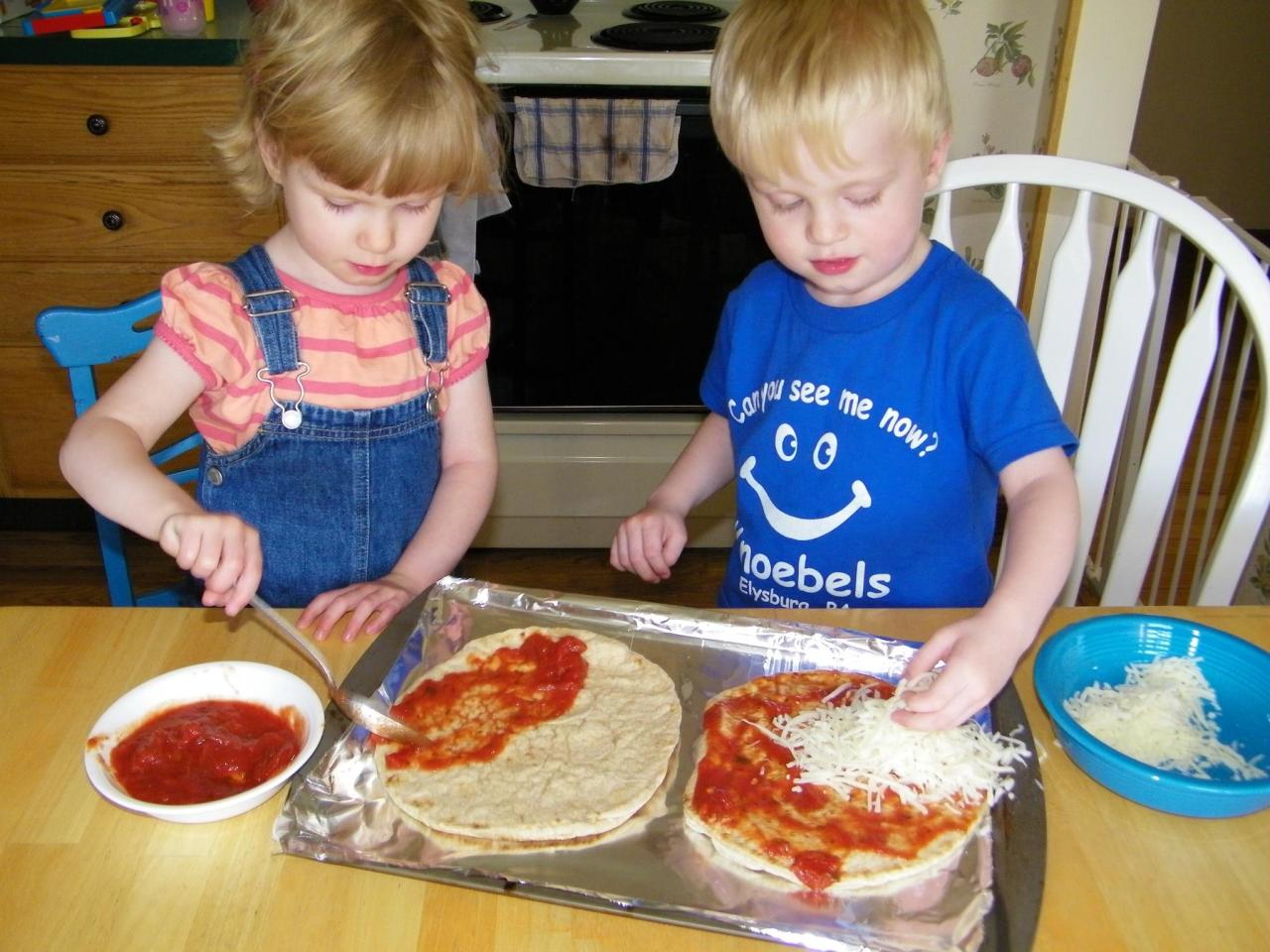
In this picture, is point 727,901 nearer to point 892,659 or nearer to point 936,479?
point 892,659

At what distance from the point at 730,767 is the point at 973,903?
22 centimetres

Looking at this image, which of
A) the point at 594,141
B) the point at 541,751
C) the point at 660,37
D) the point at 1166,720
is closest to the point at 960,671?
the point at 1166,720

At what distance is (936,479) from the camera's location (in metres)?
1.31

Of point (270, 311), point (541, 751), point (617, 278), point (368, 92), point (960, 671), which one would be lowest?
point (617, 278)

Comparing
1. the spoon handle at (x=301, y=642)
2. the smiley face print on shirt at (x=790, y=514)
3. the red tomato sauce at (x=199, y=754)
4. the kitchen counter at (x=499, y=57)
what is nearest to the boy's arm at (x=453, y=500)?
the spoon handle at (x=301, y=642)

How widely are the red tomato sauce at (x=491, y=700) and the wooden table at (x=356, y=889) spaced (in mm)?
145

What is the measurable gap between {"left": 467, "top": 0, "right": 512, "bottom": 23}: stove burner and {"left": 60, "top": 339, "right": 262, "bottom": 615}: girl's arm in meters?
1.57

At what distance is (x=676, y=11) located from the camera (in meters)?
2.64

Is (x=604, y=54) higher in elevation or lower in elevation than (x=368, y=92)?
lower

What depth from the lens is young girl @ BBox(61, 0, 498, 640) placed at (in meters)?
1.10

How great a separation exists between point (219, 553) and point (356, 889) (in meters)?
0.31

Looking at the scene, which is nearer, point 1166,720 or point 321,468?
point 1166,720

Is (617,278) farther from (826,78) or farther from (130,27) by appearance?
(826,78)

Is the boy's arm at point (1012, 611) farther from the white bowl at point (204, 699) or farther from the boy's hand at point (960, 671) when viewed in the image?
the white bowl at point (204, 699)
